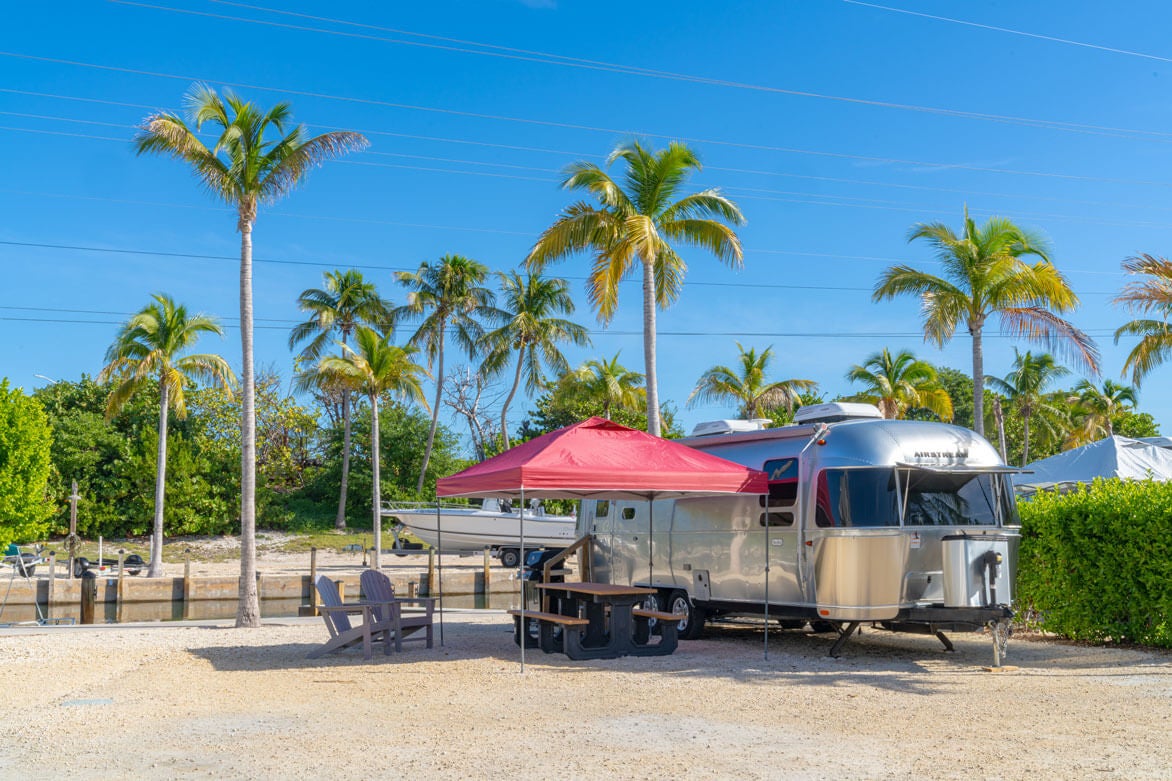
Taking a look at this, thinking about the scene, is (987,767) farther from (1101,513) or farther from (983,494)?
(1101,513)

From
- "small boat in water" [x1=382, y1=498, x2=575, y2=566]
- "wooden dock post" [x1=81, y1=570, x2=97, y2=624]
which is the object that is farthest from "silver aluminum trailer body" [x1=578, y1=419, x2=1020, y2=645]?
"small boat in water" [x1=382, y1=498, x2=575, y2=566]

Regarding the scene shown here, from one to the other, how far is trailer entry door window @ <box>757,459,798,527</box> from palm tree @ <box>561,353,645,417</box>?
3075 cm

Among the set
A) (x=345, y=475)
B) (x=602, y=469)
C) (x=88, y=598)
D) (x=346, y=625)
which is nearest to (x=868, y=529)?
(x=602, y=469)

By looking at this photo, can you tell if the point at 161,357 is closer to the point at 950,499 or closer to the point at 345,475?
the point at 345,475

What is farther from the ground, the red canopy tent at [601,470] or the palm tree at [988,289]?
the palm tree at [988,289]

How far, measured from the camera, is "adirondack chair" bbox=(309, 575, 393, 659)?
474 inches

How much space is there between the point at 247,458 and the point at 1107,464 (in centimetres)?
1625

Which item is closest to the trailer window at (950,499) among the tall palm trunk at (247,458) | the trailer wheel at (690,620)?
the trailer wheel at (690,620)

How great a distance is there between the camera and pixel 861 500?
11273 mm

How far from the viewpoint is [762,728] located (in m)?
7.77

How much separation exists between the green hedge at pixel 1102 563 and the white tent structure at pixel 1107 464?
7510mm

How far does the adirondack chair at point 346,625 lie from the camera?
39.5ft

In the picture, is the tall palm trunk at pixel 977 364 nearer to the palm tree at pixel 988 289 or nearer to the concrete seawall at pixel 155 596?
the palm tree at pixel 988 289

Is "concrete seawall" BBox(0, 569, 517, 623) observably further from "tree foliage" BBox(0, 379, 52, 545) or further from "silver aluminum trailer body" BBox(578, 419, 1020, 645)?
"silver aluminum trailer body" BBox(578, 419, 1020, 645)
